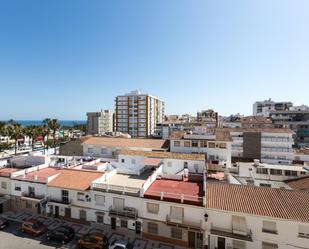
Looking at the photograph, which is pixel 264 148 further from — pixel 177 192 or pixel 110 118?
pixel 110 118

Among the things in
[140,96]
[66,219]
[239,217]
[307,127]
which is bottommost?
[66,219]

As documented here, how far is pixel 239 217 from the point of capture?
23.1 meters

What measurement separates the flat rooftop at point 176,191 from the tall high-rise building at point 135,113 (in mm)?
79981

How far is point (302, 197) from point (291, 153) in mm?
37403

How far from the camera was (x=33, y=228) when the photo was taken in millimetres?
28141

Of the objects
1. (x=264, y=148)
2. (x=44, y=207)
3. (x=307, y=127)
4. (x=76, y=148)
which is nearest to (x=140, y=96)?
(x=76, y=148)

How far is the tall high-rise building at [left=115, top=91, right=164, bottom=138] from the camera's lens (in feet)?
365

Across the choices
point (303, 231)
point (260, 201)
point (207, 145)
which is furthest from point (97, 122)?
point (303, 231)

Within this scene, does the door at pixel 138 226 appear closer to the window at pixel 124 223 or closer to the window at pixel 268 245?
the window at pixel 124 223

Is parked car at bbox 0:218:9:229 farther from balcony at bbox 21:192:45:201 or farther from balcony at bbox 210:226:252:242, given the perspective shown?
balcony at bbox 210:226:252:242

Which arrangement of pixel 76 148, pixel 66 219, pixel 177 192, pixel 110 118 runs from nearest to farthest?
pixel 177 192 → pixel 66 219 → pixel 76 148 → pixel 110 118

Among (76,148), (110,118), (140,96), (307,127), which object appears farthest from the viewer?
(110,118)

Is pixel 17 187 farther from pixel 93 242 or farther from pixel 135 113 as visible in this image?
pixel 135 113

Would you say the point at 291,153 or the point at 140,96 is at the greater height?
the point at 140,96
